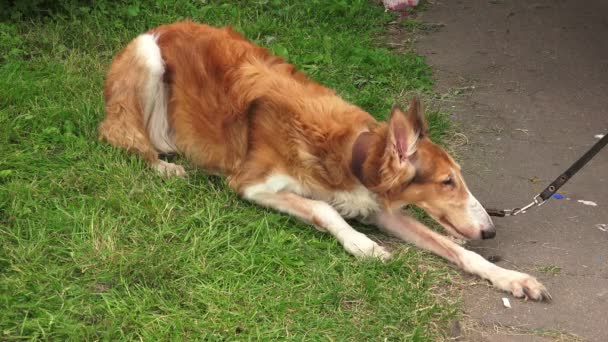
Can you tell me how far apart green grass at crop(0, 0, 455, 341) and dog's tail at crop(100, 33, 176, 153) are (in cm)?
30

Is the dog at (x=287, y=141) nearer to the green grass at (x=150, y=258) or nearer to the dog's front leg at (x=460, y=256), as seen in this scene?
the dog's front leg at (x=460, y=256)

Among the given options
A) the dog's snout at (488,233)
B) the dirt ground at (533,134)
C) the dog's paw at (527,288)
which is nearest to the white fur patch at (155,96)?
the dirt ground at (533,134)

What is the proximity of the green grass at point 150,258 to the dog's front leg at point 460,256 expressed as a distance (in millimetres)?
106

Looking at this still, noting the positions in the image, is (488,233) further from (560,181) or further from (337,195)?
(337,195)

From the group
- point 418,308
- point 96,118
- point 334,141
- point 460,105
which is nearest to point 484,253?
point 418,308

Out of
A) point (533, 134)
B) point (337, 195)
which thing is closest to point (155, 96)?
point (337, 195)

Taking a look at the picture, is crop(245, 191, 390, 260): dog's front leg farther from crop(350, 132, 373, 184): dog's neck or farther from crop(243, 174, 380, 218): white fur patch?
crop(350, 132, 373, 184): dog's neck

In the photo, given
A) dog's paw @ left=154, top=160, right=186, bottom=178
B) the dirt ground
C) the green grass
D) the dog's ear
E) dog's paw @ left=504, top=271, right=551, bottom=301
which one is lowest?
dog's paw @ left=154, top=160, right=186, bottom=178

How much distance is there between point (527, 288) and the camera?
397cm

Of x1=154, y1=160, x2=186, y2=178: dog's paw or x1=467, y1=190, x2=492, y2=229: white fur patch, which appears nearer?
x1=467, y1=190, x2=492, y2=229: white fur patch

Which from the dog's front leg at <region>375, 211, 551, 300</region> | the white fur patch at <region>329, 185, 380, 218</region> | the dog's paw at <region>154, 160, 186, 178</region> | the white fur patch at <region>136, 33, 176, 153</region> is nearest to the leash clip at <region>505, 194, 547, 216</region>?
the dog's front leg at <region>375, 211, 551, 300</region>

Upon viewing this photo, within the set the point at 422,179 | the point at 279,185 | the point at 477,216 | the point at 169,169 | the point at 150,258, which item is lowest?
the point at 169,169

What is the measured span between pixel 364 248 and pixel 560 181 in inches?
46.4

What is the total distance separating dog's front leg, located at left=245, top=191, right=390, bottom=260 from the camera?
4223mm
